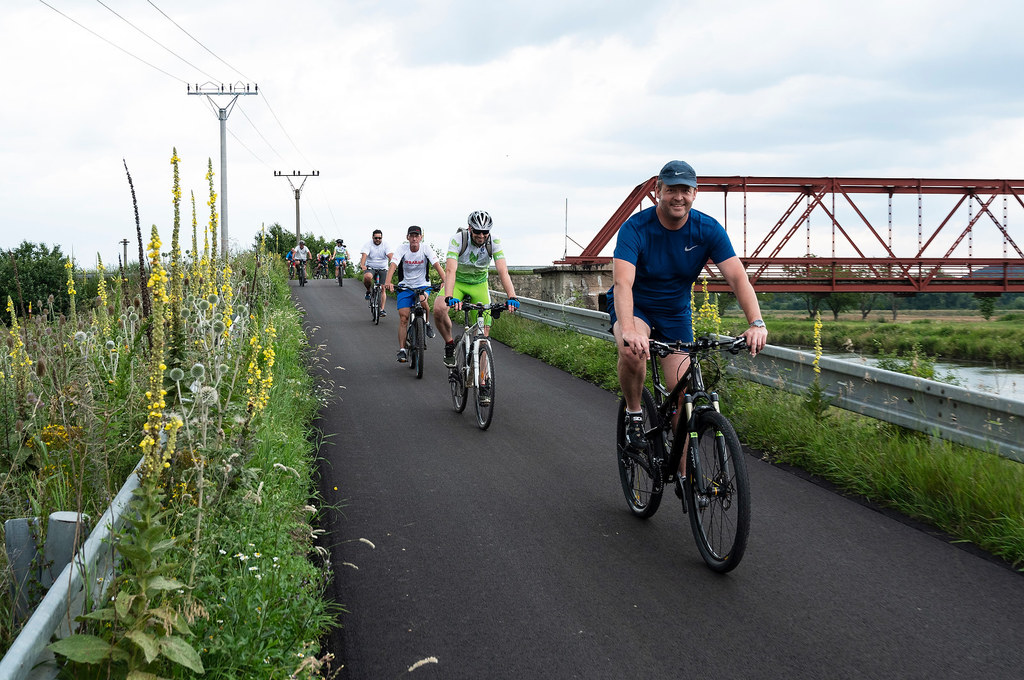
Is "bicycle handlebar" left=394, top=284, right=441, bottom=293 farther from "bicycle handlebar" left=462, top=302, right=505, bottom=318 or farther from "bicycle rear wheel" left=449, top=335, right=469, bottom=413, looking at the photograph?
"bicycle handlebar" left=462, top=302, right=505, bottom=318

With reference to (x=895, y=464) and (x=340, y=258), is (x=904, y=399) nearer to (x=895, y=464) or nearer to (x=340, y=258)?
(x=895, y=464)

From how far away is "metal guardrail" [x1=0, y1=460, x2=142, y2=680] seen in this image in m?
2.17

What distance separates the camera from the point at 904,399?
20.2 feet

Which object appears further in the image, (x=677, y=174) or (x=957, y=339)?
(x=957, y=339)

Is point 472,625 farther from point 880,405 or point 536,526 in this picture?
point 880,405

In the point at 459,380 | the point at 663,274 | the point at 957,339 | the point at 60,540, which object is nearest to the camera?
the point at 60,540

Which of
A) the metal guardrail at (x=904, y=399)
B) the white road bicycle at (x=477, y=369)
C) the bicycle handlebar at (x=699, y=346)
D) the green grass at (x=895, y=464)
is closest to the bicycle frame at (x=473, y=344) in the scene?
the white road bicycle at (x=477, y=369)

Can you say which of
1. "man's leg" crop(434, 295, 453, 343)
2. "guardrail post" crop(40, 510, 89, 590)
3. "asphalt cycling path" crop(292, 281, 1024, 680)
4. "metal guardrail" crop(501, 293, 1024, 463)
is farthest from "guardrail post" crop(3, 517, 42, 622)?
"man's leg" crop(434, 295, 453, 343)

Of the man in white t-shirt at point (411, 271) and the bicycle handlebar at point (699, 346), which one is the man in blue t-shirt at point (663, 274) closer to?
the bicycle handlebar at point (699, 346)

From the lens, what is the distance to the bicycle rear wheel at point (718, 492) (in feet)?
13.4

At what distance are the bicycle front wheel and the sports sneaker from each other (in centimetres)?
281

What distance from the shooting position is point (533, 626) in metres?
3.81

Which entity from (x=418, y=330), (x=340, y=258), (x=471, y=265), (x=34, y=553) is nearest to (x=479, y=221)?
(x=471, y=265)

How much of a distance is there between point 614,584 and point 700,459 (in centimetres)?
80
